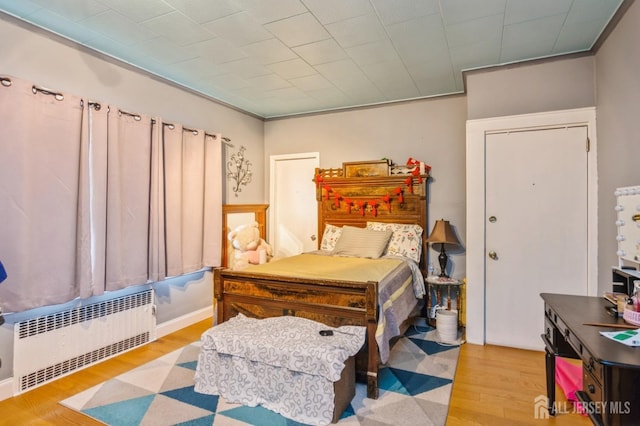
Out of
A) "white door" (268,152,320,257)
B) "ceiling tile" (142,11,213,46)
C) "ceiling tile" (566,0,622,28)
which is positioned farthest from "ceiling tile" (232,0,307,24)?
"white door" (268,152,320,257)

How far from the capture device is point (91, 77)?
2791mm

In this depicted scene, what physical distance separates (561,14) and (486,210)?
1.57 meters

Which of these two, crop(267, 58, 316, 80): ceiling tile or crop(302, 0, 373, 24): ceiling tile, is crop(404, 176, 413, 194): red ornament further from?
crop(302, 0, 373, 24): ceiling tile

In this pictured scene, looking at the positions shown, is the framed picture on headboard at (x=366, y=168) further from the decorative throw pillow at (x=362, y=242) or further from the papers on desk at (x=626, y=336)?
the papers on desk at (x=626, y=336)

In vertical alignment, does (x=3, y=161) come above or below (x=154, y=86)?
below

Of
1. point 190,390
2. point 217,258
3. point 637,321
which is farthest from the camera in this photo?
point 217,258

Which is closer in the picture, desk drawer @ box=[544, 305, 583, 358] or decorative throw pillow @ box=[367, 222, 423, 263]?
desk drawer @ box=[544, 305, 583, 358]

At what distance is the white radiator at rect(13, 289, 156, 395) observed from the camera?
7.90 feet

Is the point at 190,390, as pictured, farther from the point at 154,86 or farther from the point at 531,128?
the point at 531,128

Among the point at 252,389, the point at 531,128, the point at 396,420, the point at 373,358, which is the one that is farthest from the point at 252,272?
the point at 531,128

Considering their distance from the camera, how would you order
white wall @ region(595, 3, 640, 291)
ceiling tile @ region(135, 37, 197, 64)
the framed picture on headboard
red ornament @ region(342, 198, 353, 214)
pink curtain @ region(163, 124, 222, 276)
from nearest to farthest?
white wall @ region(595, 3, 640, 291) → ceiling tile @ region(135, 37, 197, 64) → pink curtain @ region(163, 124, 222, 276) → the framed picture on headboard → red ornament @ region(342, 198, 353, 214)

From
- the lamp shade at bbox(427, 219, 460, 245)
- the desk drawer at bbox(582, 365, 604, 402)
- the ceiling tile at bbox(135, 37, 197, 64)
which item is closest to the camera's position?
the desk drawer at bbox(582, 365, 604, 402)

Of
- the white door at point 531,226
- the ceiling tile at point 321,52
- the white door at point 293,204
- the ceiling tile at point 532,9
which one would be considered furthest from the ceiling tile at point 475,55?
A: the white door at point 293,204

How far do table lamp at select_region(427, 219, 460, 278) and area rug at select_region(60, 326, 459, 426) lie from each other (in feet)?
3.45
